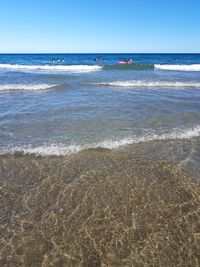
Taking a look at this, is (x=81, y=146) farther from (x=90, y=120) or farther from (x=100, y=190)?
(x=90, y=120)

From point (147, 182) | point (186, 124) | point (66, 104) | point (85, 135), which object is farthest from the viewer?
point (66, 104)

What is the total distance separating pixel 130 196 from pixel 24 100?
1075cm

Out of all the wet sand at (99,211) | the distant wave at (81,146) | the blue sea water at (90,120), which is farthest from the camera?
the blue sea water at (90,120)

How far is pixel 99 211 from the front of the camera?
516cm

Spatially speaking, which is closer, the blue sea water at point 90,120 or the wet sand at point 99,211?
the wet sand at point 99,211

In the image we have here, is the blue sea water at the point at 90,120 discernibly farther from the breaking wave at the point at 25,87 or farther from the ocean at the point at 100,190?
the breaking wave at the point at 25,87

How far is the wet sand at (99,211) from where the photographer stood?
4.21 meters

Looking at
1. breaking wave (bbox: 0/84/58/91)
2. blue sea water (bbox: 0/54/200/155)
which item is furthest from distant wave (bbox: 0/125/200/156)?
breaking wave (bbox: 0/84/58/91)

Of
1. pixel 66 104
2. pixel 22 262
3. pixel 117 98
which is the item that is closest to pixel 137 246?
pixel 22 262

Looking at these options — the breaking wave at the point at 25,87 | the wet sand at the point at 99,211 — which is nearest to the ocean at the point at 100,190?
the wet sand at the point at 99,211

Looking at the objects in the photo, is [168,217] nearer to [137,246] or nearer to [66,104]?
[137,246]

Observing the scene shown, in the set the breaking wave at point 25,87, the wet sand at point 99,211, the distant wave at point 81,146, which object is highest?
the breaking wave at point 25,87

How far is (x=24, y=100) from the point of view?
15.2 metres

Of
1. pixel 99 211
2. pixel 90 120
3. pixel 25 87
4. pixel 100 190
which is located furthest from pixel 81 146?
pixel 25 87
